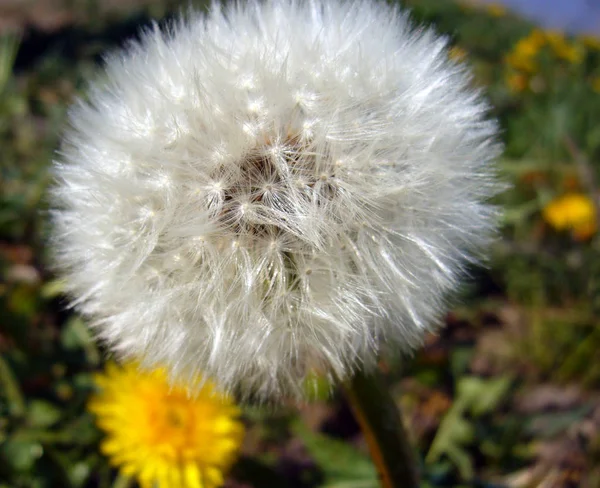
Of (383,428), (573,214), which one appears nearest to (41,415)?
(383,428)

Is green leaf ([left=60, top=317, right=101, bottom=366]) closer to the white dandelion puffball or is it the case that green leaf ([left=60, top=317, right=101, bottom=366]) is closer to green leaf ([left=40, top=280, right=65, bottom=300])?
green leaf ([left=40, top=280, right=65, bottom=300])

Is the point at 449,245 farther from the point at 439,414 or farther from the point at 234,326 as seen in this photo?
the point at 439,414

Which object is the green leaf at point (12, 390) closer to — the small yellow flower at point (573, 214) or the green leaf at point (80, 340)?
the green leaf at point (80, 340)

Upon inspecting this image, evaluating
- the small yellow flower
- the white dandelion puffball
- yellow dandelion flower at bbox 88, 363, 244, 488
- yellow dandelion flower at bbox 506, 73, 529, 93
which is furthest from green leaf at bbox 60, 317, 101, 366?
yellow dandelion flower at bbox 506, 73, 529, 93

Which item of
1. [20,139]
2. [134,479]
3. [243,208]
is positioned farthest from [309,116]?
[20,139]

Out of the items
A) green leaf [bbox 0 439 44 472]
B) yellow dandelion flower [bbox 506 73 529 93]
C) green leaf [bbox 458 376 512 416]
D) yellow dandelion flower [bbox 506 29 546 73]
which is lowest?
green leaf [bbox 458 376 512 416]

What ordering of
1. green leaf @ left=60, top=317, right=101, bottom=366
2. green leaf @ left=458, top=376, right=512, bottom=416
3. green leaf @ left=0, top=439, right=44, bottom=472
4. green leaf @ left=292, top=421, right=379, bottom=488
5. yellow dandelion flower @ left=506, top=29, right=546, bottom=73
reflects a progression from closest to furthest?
1. green leaf @ left=0, top=439, right=44, bottom=472
2. green leaf @ left=292, top=421, right=379, bottom=488
3. green leaf @ left=60, top=317, right=101, bottom=366
4. green leaf @ left=458, top=376, right=512, bottom=416
5. yellow dandelion flower @ left=506, top=29, right=546, bottom=73
